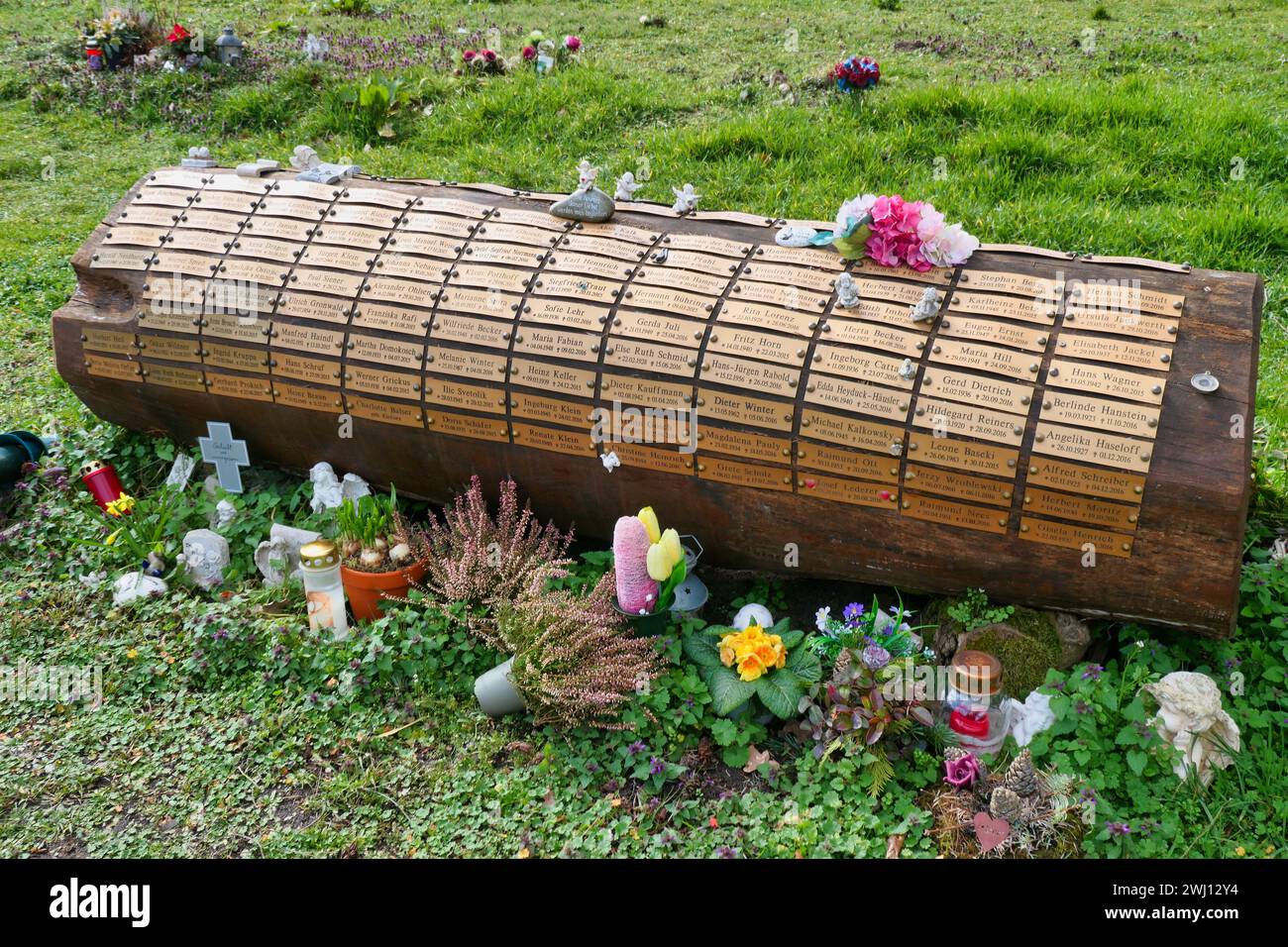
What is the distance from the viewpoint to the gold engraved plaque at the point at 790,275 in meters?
4.00

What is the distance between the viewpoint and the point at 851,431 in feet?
12.2

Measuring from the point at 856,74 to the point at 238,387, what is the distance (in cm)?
493

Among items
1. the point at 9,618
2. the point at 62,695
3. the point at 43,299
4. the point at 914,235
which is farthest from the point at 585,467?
the point at 43,299

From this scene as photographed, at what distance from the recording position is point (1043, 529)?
11.7ft

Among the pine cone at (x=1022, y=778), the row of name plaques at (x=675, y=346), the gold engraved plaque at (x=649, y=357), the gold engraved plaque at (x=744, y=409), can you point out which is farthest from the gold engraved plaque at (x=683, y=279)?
the pine cone at (x=1022, y=778)

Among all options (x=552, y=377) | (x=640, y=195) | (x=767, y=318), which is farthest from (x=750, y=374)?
(x=640, y=195)

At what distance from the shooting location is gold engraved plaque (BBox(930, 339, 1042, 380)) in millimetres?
3623

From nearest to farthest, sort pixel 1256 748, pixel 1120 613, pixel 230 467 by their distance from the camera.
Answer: pixel 1256 748, pixel 1120 613, pixel 230 467

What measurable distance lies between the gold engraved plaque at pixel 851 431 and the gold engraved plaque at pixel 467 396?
118 centimetres

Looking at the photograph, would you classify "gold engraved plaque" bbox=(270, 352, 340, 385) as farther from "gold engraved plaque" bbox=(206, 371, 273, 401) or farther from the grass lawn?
the grass lawn

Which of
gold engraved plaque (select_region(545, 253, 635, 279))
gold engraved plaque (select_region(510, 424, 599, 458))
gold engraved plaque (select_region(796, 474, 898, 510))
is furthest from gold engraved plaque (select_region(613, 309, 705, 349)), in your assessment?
gold engraved plaque (select_region(796, 474, 898, 510))

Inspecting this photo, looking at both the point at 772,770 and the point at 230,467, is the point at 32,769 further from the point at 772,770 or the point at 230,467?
the point at 772,770

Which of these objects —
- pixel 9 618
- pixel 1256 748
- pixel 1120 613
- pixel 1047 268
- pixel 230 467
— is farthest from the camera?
pixel 230 467

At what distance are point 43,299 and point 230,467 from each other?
123 inches
